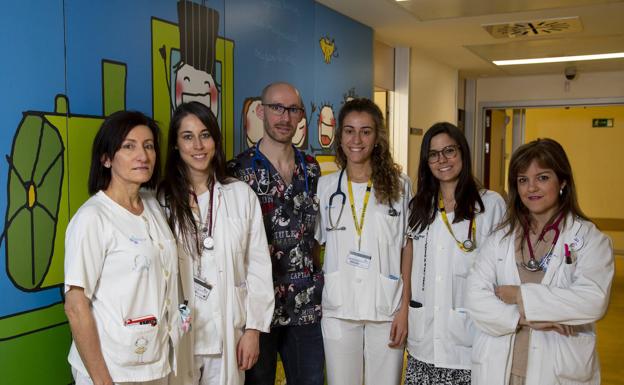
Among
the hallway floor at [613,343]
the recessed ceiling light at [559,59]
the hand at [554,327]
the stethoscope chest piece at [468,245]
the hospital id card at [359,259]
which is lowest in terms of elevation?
the hallway floor at [613,343]

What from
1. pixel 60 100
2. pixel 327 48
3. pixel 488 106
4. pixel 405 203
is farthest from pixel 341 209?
pixel 488 106

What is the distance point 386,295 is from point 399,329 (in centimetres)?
17

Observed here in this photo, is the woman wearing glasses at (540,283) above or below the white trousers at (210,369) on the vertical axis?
above

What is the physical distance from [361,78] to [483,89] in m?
4.60

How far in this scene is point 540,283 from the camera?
2051mm

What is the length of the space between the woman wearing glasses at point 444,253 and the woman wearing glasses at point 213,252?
0.70 meters

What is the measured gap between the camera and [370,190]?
2.56 meters

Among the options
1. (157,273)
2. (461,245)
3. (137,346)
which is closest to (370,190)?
(461,245)

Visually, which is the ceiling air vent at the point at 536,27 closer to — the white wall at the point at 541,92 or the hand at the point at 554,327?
the white wall at the point at 541,92

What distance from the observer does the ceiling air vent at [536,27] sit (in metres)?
5.13

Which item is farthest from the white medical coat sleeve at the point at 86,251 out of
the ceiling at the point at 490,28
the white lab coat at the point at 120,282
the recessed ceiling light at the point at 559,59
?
the recessed ceiling light at the point at 559,59

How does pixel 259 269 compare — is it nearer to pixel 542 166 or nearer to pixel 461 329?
pixel 461 329

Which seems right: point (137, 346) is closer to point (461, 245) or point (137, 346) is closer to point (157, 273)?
point (157, 273)

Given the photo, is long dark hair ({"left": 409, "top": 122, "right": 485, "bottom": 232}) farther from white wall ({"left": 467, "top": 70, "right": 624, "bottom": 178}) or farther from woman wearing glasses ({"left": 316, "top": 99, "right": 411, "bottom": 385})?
white wall ({"left": 467, "top": 70, "right": 624, "bottom": 178})
